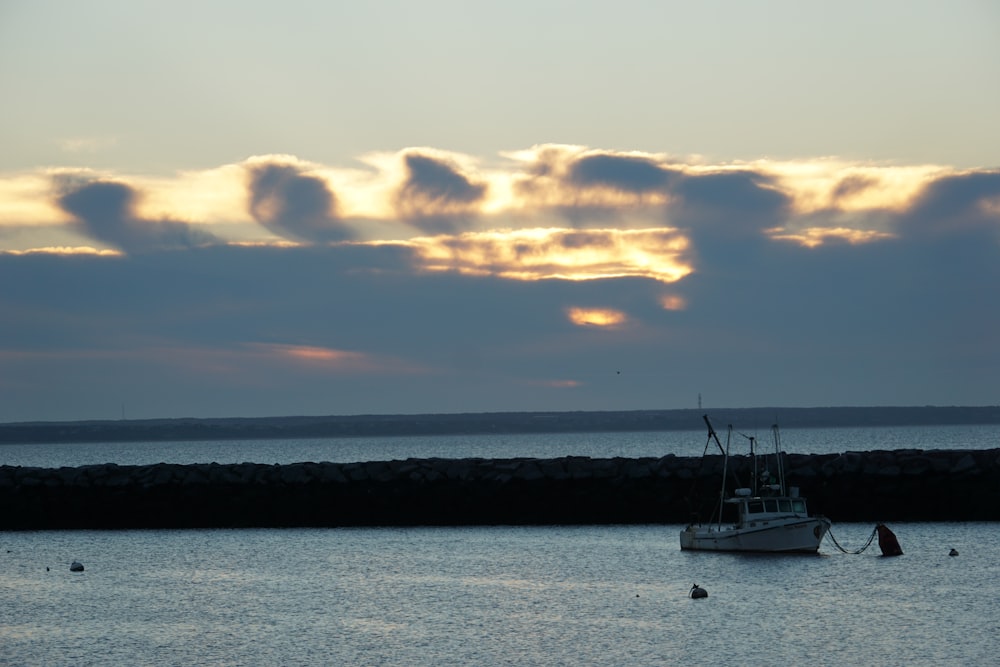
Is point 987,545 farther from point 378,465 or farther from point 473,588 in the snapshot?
point 378,465

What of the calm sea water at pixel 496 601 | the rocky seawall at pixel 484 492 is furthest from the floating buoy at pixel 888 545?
the rocky seawall at pixel 484 492

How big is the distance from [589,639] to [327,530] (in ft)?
82.0

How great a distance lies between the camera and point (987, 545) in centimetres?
4225

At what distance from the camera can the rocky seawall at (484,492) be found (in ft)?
164

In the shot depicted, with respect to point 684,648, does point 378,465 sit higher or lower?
higher

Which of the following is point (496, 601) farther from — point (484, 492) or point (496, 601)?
point (484, 492)

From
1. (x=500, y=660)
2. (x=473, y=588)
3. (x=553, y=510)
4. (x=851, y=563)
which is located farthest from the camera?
(x=553, y=510)

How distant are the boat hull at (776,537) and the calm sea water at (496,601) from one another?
1.61 ft

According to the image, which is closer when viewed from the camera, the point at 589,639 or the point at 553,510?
the point at 589,639

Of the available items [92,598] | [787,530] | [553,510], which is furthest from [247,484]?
[787,530]

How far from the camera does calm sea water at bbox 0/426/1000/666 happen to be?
27.3 m

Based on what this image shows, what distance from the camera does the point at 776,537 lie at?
4147 centimetres

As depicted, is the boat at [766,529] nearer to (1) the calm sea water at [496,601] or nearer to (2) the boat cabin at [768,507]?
(2) the boat cabin at [768,507]

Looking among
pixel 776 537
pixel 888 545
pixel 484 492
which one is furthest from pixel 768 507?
pixel 484 492
